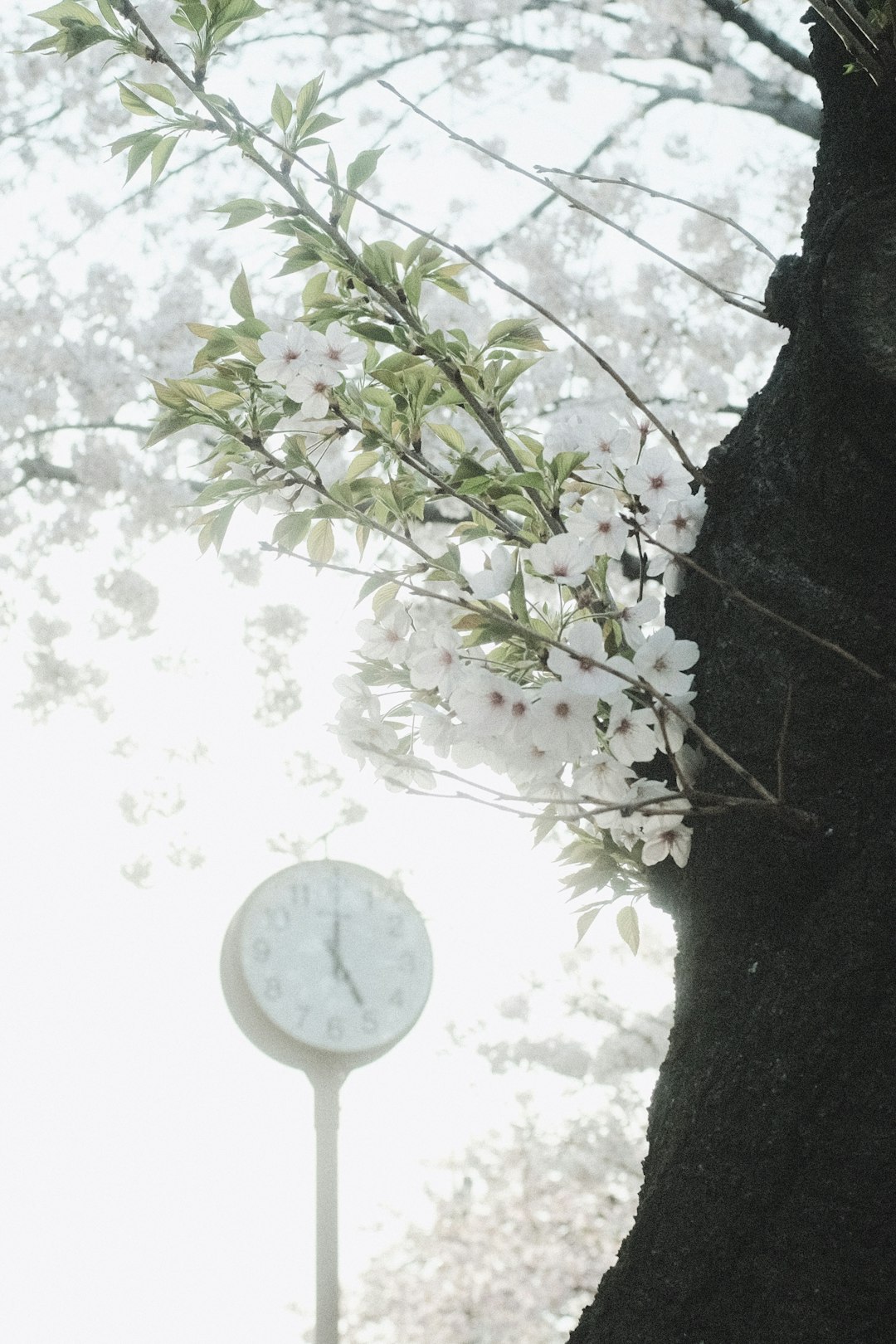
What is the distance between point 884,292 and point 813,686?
0.93 feet

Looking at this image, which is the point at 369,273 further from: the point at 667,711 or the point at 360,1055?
the point at 360,1055

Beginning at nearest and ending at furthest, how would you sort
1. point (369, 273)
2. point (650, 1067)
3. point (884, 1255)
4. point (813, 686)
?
point (884, 1255) < point (813, 686) < point (369, 273) < point (650, 1067)

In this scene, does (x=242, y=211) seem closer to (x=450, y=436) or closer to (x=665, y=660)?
(x=450, y=436)

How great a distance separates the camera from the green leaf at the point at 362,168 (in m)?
0.94

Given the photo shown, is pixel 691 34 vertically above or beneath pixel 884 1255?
above

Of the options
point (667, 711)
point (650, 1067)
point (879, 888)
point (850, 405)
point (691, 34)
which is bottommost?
point (650, 1067)

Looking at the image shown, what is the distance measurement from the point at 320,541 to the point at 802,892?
0.54 meters

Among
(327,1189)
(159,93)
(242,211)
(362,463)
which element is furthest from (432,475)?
(327,1189)

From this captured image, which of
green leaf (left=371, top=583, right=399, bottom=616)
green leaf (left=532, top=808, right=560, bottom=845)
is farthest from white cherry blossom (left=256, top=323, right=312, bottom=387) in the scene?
green leaf (left=532, top=808, right=560, bottom=845)

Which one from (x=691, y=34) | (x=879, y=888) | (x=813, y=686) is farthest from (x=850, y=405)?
(x=691, y=34)

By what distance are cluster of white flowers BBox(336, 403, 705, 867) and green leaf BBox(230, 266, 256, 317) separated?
31 cm

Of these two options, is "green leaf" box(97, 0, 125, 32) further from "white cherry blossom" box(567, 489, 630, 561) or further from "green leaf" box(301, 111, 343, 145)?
"white cherry blossom" box(567, 489, 630, 561)

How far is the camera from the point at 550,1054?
7641 mm

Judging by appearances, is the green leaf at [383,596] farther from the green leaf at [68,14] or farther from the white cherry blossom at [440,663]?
the green leaf at [68,14]
